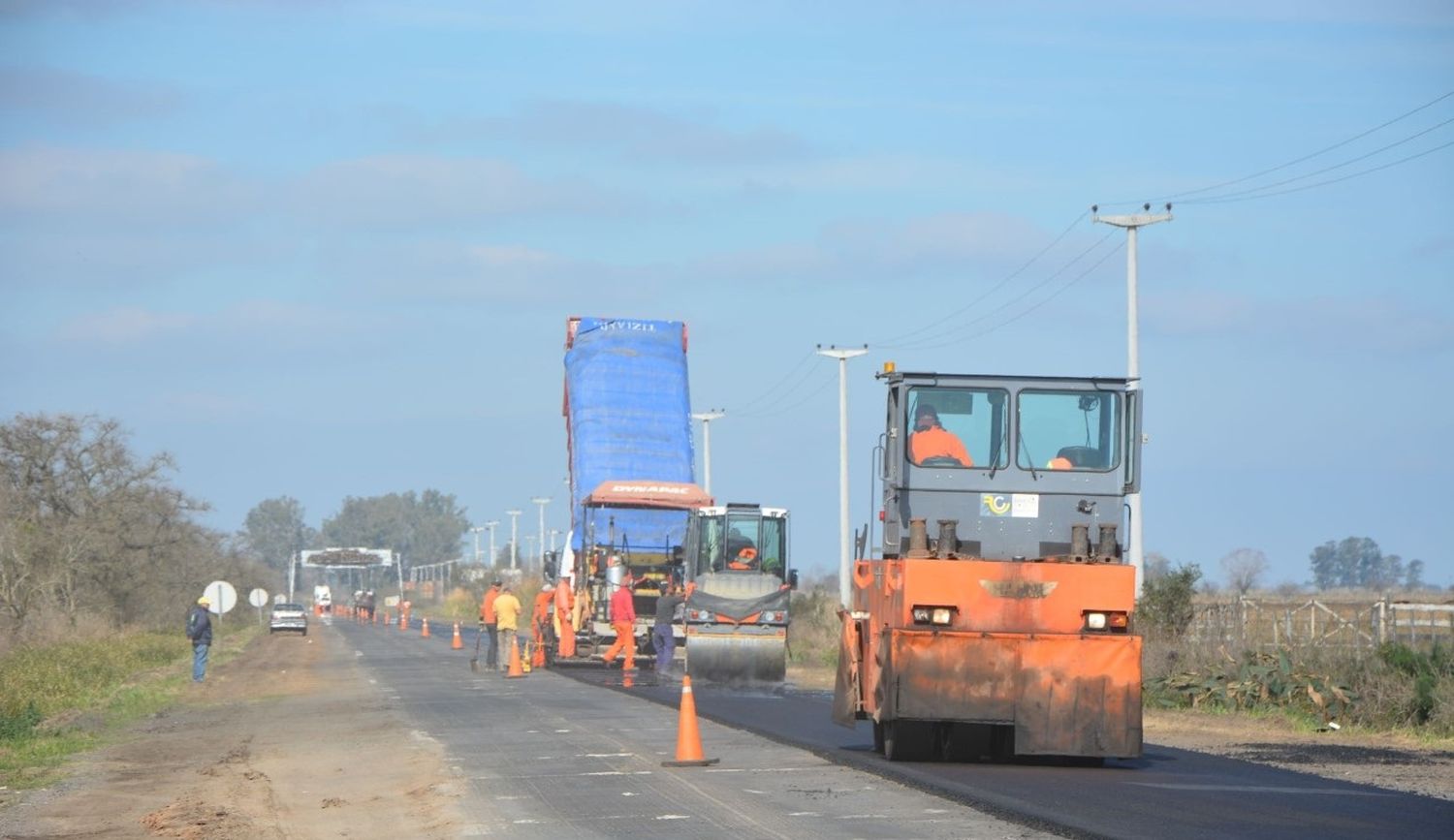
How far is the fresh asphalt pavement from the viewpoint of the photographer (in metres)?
12.8

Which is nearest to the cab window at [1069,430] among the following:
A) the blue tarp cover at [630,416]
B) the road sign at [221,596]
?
the blue tarp cover at [630,416]

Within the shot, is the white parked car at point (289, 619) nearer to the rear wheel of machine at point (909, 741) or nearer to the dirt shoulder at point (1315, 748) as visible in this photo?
the dirt shoulder at point (1315, 748)

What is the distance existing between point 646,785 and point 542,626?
26.2 metres

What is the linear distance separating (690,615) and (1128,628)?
54.3 feet

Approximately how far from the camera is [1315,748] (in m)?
19.5

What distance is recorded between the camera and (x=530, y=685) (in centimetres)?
3186

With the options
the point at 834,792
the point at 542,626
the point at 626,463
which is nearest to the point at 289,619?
the point at 542,626

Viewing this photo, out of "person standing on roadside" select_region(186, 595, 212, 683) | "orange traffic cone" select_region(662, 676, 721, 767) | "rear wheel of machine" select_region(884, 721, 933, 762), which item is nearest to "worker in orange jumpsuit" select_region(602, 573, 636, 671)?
"person standing on roadside" select_region(186, 595, 212, 683)

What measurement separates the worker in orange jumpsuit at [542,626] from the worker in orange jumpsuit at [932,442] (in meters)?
23.0

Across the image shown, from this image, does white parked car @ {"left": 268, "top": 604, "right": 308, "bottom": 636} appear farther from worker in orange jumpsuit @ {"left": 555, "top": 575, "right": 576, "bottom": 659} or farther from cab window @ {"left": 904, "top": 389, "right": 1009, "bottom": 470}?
cab window @ {"left": 904, "top": 389, "right": 1009, "bottom": 470}

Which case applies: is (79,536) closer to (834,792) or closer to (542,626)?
(542,626)

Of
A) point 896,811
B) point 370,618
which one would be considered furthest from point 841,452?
point 370,618

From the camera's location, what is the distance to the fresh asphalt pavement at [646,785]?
12.8 m

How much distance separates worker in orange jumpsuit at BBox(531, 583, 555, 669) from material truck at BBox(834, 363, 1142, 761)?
22.5m
